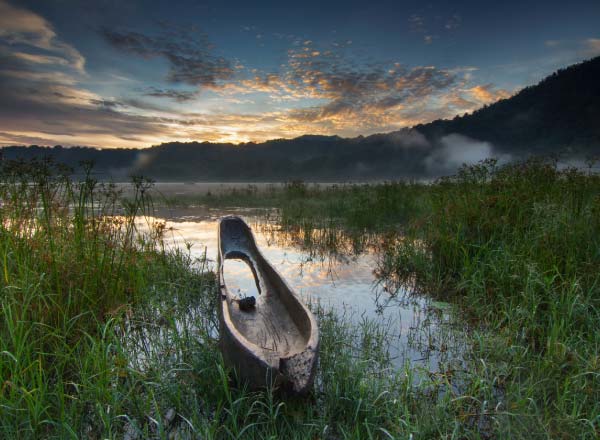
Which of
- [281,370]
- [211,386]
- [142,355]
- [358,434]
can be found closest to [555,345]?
[358,434]

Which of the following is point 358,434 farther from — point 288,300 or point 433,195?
point 433,195

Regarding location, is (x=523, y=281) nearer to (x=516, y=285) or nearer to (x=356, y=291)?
(x=516, y=285)

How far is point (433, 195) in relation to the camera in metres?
7.24

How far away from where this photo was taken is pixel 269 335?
3.70 meters

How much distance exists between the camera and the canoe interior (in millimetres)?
3299

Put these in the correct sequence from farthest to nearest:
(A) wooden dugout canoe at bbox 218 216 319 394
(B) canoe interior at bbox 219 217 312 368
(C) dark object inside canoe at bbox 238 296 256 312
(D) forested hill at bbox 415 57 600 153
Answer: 1. (D) forested hill at bbox 415 57 600 153
2. (C) dark object inside canoe at bbox 238 296 256 312
3. (B) canoe interior at bbox 219 217 312 368
4. (A) wooden dugout canoe at bbox 218 216 319 394

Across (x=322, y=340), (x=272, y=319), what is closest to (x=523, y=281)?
(x=322, y=340)

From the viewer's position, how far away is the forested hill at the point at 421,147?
252 ft

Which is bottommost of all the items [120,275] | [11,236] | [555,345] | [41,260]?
[555,345]

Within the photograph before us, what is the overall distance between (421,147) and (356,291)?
121 m

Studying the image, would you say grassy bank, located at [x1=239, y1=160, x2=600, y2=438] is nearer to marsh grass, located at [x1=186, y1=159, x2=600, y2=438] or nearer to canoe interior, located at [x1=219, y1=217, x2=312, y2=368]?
marsh grass, located at [x1=186, y1=159, x2=600, y2=438]

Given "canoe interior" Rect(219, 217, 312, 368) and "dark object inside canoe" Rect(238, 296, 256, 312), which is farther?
"dark object inside canoe" Rect(238, 296, 256, 312)

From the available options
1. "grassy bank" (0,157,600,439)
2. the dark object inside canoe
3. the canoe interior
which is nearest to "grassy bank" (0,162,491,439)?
"grassy bank" (0,157,600,439)

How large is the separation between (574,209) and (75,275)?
6.84 meters
